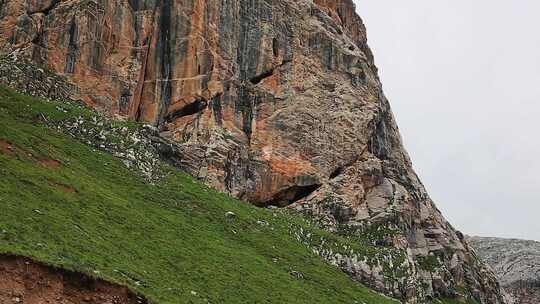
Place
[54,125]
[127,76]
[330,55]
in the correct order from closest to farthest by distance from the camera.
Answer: [54,125], [127,76], [330,55]

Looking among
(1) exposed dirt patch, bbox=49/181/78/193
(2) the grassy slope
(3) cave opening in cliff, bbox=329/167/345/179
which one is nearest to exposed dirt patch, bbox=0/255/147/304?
(2) the grassy slope

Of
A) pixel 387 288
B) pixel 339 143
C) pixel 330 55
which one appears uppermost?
pixel 330 55

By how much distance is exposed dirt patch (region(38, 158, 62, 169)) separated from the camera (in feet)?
161

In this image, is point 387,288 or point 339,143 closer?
point 387,288

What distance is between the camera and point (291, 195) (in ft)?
259

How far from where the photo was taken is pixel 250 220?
201ft

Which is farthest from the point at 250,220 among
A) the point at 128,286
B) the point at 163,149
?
the point at 128,286

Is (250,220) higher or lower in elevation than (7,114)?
lower

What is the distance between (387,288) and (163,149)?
28.5 meters

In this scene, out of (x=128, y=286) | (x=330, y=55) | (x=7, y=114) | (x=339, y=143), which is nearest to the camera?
(x=128, y=286)

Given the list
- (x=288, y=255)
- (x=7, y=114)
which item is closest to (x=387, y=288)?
(x=288, y=255)

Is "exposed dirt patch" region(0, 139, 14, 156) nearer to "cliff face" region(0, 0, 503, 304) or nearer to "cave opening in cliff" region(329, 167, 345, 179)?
"cliff face" region(0, 0, 503, 304)

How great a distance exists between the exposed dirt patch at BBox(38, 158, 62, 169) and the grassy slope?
44cm

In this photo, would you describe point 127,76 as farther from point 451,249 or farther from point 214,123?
point 451,249
